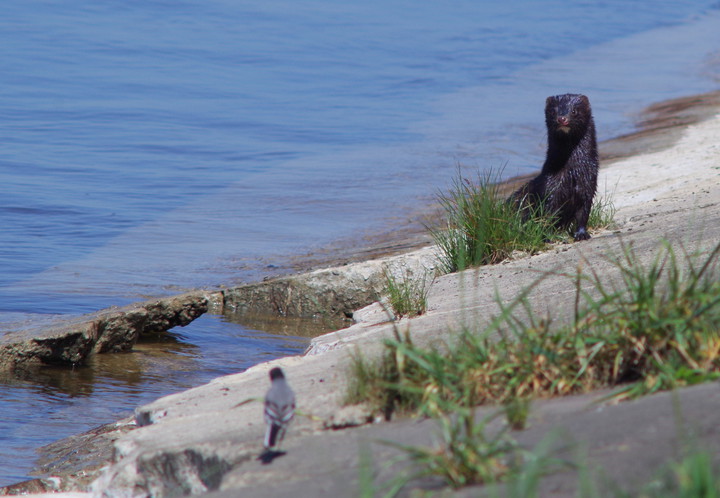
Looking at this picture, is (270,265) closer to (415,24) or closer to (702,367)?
(702,367)

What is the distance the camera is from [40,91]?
830 inches

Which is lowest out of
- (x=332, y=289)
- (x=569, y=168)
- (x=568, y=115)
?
(x=332, y=289)

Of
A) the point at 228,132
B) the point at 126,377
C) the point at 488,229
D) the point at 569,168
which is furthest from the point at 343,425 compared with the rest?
the point at 228,132

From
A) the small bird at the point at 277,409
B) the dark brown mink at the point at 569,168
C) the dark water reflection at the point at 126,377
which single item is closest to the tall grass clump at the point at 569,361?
the small bird at the point at 277,409

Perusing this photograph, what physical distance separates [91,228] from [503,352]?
9116 mm

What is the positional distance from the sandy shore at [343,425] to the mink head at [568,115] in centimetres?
113

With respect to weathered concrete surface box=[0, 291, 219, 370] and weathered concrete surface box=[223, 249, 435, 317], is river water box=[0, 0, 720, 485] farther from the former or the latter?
weathered concrete surface box=[223, 249, 435, 317]

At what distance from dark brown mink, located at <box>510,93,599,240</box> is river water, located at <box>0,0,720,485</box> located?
2.43 metres

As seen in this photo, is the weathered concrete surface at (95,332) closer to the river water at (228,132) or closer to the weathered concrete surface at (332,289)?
the river water at (228,132)

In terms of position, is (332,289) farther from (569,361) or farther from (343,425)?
(569,361)

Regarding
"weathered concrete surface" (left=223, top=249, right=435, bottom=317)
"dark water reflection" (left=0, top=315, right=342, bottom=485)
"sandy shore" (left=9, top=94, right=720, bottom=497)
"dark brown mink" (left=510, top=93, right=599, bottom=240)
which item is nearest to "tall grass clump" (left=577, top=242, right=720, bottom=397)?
"sandy shore" (left=9, top=94, right=720, bottom=497)

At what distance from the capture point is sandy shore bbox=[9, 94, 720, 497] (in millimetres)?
3250

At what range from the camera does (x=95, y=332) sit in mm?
7383

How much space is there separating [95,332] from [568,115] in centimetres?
402
